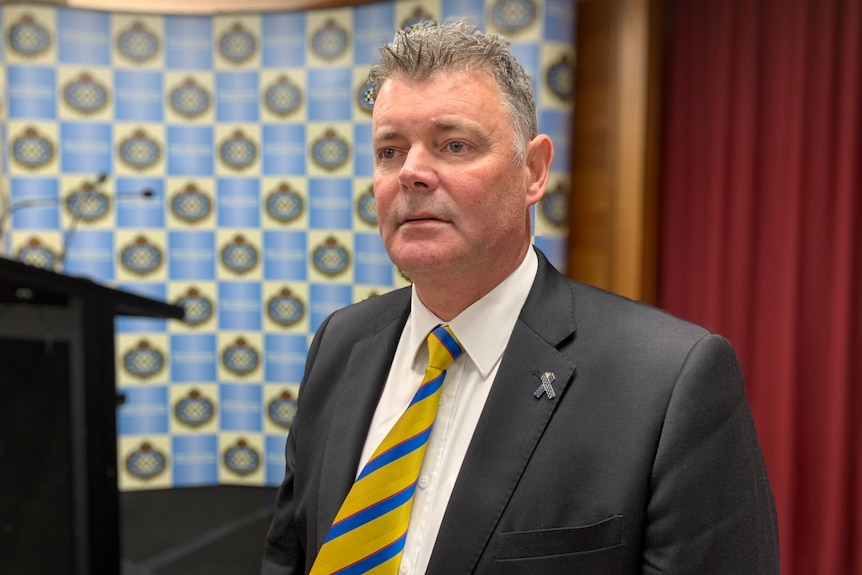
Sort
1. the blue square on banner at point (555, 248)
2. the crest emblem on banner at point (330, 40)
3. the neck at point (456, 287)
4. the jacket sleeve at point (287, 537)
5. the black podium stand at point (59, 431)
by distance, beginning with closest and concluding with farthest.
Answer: the neck at point (456, 287) < the jacket sleeve at point (287, 537) < the black podium stand at point (59, 431) < the blue square on banner at point (555, 248) < the crest emblem on banner at point (330, 40)

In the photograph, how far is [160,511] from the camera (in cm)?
308

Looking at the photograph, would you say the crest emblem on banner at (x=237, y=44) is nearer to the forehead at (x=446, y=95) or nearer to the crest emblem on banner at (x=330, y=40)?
the crest emblem on banner at (x=330, y=40)

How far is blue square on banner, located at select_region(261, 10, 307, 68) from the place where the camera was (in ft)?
10.2

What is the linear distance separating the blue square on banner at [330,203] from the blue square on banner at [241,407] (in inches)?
34.8

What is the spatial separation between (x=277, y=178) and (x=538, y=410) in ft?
8.43

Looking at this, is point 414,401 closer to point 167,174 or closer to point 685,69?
point 685,69

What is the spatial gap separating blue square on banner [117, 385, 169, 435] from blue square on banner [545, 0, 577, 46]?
2.41 meters

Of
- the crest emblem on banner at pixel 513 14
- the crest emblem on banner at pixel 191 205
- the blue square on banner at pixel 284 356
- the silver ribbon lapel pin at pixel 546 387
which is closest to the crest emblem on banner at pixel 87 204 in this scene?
the crest emblem on banner at pixel 191 205

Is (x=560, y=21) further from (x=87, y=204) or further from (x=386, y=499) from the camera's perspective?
(x=87, y=204)

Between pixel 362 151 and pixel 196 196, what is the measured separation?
0.91m

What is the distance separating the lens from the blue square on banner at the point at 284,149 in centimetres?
315

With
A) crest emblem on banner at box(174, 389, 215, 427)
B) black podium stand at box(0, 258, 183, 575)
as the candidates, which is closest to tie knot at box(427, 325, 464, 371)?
black podium stand at box(0, 258, 183, 575)

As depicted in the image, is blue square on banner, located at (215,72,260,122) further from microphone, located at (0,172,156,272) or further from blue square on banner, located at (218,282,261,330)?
blue square on banner, located at (218,282,261,330)

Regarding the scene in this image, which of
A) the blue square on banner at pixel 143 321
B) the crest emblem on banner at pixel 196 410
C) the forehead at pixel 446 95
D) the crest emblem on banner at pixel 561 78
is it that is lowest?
the crest emblem on banner at pixel 196 410
